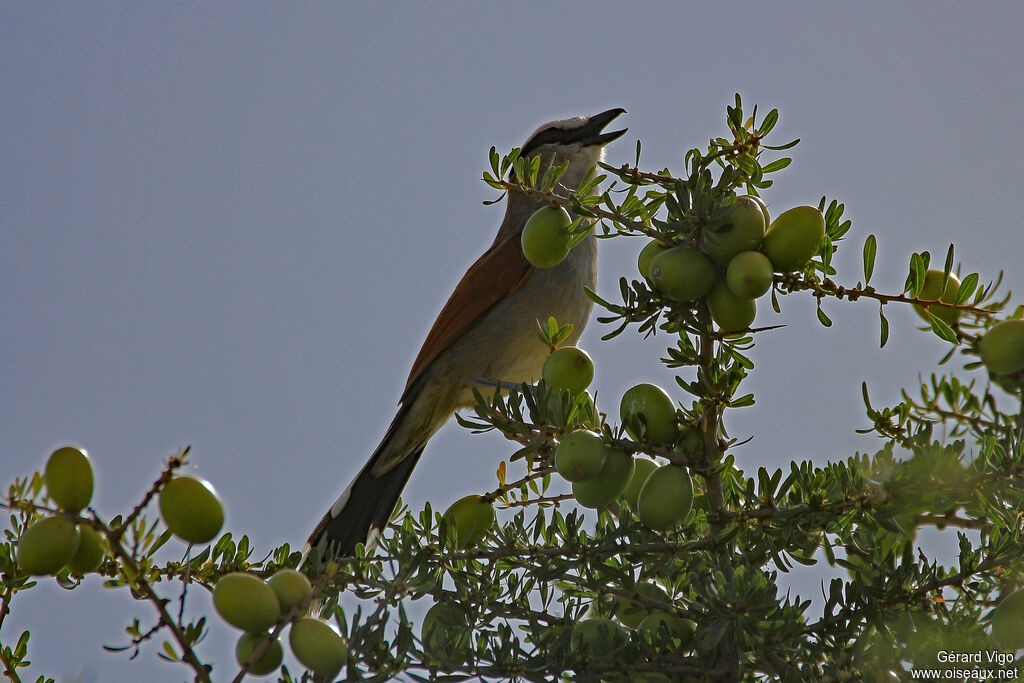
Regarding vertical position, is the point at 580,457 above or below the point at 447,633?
above

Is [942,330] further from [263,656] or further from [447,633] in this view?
[263,656]

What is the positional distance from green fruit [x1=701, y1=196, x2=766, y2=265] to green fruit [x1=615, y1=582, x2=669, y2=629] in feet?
2.14

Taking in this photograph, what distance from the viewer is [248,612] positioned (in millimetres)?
1279

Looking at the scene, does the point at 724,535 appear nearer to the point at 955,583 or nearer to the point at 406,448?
the point at 955,583

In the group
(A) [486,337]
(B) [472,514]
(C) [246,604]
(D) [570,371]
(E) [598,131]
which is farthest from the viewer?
(E) [598,131]

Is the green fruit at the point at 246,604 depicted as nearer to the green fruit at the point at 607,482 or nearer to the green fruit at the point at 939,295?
the green fruit at the point at 607,482

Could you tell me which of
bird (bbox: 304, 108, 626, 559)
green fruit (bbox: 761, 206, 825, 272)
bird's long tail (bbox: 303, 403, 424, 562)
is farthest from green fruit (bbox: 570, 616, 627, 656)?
bird (bbox: 304, 108, 626, 559)

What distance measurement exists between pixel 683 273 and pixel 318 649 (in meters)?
0.89

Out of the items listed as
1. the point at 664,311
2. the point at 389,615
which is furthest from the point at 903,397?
the point at 389,615

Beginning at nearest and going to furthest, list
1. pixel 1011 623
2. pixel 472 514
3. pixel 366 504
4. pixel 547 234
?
pixel 1011 623 → pixel 547 234 → pixel 472 514 → pixel 366 504

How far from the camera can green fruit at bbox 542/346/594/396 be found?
2041mm

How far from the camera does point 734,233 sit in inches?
66.7

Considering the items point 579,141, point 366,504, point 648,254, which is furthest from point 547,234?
point 579,141

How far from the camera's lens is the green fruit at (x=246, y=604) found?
1.28 m
